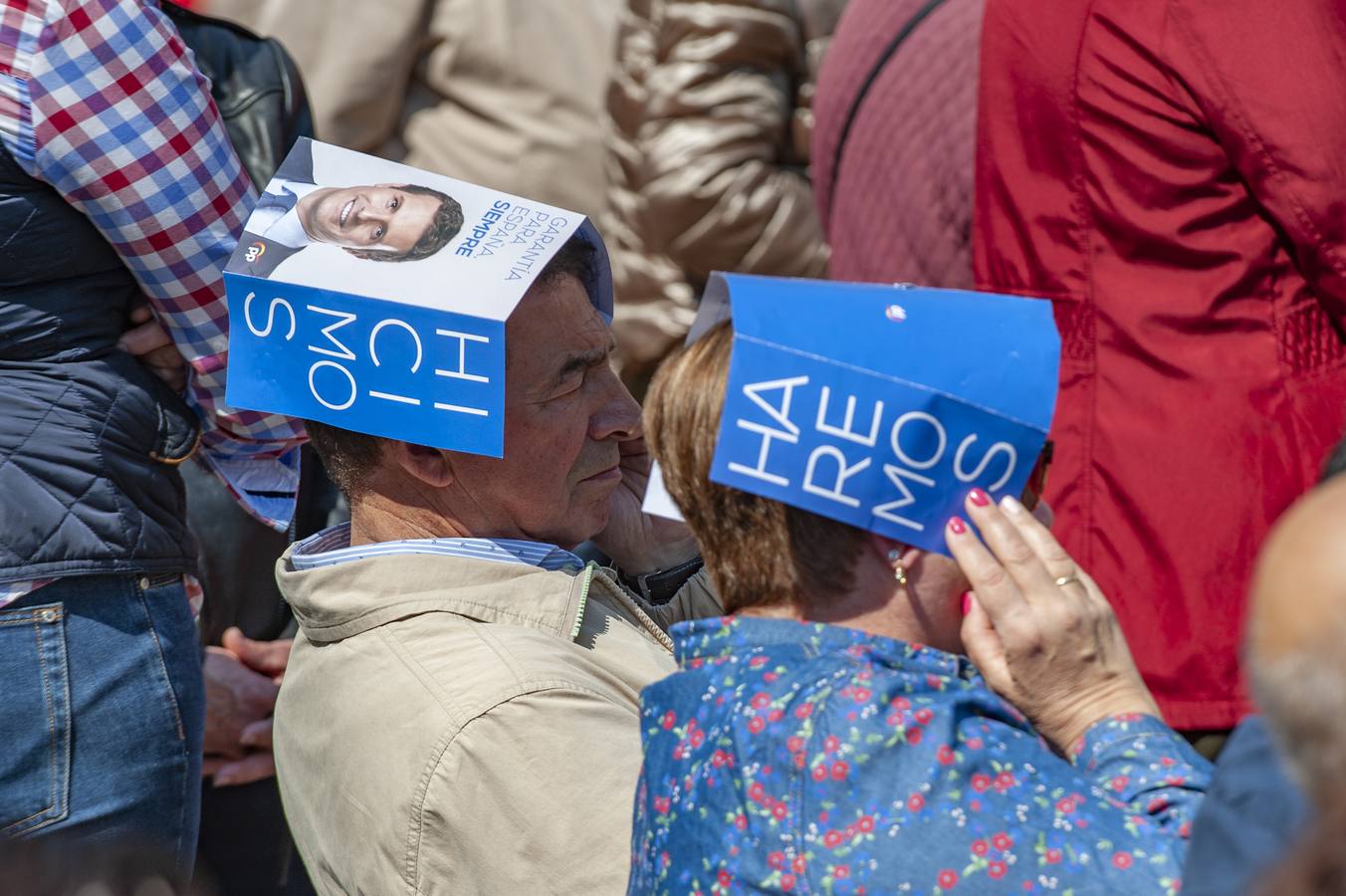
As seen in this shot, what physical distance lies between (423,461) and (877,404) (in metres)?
0.78

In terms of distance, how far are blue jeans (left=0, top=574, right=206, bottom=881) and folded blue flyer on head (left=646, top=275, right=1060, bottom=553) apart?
1.15 metres

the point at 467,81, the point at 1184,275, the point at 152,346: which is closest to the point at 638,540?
the point at 152,346

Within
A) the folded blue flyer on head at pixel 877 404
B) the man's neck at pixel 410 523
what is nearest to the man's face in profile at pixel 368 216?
the man's neck at pixel 410 523

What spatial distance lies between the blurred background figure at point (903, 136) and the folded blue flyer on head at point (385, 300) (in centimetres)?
77

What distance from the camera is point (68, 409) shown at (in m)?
2.15

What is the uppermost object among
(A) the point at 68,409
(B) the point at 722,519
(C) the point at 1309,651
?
(C) the point at 1309,651

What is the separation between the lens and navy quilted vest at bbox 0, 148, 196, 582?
2074mm

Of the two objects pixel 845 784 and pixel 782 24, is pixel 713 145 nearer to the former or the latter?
pixel 782 24

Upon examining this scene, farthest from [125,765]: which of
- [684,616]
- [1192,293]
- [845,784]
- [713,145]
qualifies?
[713,145]

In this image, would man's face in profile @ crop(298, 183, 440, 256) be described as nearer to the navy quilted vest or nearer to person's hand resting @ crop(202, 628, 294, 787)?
the navy quilted vest

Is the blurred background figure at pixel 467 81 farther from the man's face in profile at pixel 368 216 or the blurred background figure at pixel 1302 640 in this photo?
the blurred background figure at pixel 1302 640

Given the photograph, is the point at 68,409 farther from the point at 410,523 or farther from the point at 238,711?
the point at 238,711

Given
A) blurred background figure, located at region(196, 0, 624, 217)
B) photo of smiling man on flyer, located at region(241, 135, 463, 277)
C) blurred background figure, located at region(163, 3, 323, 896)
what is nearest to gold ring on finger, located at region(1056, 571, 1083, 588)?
photo of smiling man on flyer, located at region(241, 135, 463, 277)

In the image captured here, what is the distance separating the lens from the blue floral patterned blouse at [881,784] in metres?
1.23
